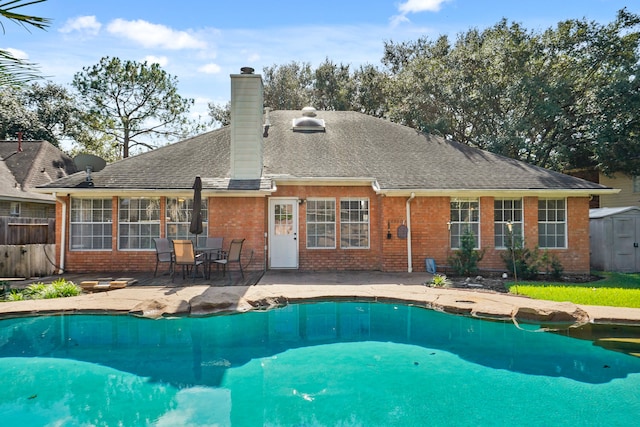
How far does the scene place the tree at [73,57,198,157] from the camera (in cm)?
2570

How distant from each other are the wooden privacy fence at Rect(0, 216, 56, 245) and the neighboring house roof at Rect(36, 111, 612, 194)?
252cm

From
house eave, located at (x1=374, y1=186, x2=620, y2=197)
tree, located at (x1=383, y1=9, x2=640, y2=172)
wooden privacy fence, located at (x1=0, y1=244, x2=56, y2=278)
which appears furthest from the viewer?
tree, located at (x1=383, y1=9, x2=640, y2=172)

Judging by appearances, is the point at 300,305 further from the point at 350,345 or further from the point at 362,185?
the point at 362,185

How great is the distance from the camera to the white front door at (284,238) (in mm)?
12461

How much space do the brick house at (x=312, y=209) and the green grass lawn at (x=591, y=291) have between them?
5.53 feet

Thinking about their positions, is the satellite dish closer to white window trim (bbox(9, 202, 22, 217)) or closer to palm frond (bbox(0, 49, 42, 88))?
white window trim (bbox(9, 202, 22, 217))

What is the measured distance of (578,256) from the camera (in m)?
12.4

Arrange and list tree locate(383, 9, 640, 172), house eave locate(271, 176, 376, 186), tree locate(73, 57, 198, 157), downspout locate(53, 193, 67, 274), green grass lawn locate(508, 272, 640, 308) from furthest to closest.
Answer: tree locate(73, 57, 198, 157), tree locate(383, 9, 640, 172), house eave locate(271, 176, 376, 186), downspout locate(53, 193, 67, 274), green grass lawn locate(508, 272, 640, 308)

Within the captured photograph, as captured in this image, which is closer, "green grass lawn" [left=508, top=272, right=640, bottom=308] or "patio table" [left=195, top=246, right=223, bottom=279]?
"green grass lawn" [left=508, top=272, right=640, bottom=308]

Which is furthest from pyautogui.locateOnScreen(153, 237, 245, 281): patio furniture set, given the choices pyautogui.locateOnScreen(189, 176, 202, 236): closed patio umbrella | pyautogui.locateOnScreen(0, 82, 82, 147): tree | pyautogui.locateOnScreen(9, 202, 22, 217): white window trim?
pyautogui.locateOnScreen(0, 82, 82, 147): tree

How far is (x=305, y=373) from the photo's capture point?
5480 millimetres

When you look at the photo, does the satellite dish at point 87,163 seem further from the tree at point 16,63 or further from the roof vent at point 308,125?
the tree at point 16,63

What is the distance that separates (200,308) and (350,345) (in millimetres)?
2995

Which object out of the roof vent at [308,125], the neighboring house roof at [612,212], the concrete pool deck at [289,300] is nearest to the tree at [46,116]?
the roof vent at [308,125]
